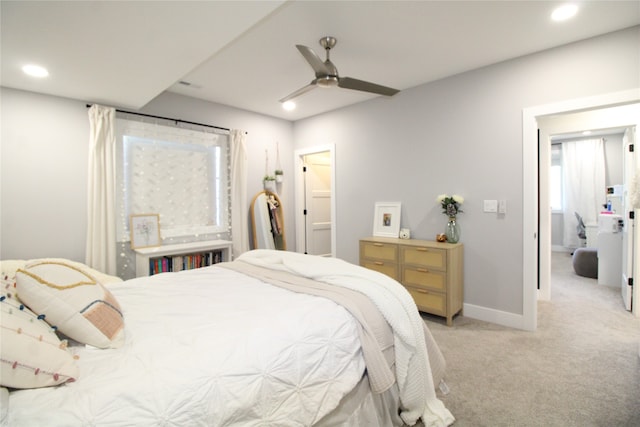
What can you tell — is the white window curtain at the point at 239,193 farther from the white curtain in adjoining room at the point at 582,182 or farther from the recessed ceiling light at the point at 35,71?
the white curtain in adjoining room at the point at 582,182

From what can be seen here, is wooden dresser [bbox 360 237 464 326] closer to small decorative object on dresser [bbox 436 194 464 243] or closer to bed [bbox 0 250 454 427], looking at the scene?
small decorative object on dresser [bbox 436 194 464 243]

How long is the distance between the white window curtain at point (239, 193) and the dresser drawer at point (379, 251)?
165 centimetres

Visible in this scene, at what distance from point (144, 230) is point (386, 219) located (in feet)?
9.53

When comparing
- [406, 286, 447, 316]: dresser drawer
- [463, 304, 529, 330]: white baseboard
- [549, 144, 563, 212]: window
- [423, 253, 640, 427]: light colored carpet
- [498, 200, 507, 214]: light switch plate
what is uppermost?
[549, 144, 563, 212]: window

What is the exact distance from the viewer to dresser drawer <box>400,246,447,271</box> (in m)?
3.04

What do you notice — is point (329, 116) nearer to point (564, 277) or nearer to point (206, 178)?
point (206, 178)

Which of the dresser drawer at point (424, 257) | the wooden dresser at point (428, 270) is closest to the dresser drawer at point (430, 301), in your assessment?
the wooden dresser at point (428, 270)

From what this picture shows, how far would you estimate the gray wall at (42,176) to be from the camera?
2.76 m

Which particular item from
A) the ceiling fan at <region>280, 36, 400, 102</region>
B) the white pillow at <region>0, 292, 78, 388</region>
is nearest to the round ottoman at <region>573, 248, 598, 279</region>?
the ceiling fan at <region>280, 36, 400, 102</region>

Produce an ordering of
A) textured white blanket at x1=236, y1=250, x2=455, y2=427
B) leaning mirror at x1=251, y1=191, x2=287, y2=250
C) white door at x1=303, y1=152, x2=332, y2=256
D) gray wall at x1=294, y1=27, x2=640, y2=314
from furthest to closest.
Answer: white door at x1=303, y1=152, x2=332, y2=256, leaning mirror at x1=251, y1=191, x2=287, y2=250, gray wall at x1=294, y1=27, x2=640, y2=314, textured white blanket at x1=236, y1=250, x2=455, y2=427

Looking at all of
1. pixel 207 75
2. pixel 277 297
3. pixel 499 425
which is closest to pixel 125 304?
pixel 277 297

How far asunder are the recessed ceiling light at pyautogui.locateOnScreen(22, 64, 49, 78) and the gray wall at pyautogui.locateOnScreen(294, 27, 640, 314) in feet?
10.6

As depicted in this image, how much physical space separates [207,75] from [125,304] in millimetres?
2466

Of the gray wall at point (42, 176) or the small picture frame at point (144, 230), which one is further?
the small picture frame at point (144, 230)
